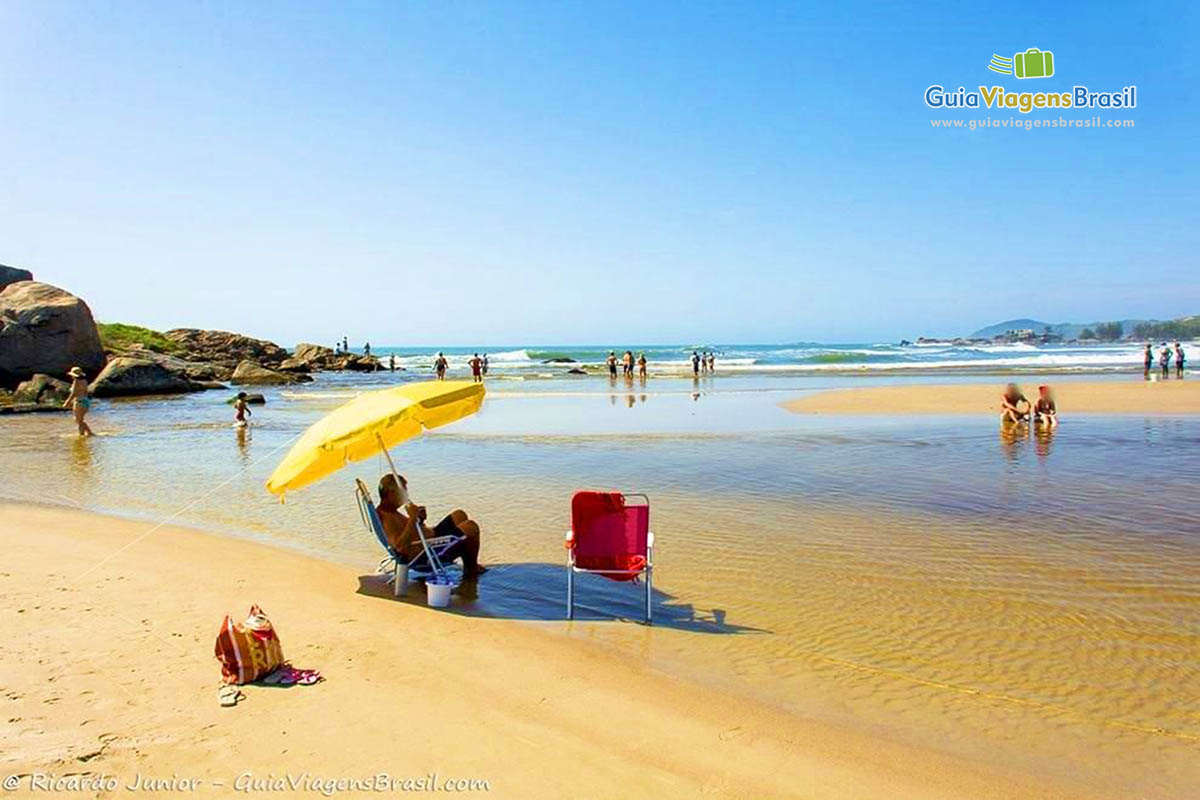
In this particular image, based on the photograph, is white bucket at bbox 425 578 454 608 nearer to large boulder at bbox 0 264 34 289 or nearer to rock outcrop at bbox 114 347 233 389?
rock outcrop at bbox 114 347 233 389

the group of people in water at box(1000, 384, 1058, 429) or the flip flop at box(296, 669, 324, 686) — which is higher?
the group of people in water at box(1000, 384, 1058, 429)

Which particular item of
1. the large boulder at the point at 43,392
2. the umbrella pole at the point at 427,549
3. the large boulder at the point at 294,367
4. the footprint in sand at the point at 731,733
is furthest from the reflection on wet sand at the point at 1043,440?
the large boulder at the point at 294,367

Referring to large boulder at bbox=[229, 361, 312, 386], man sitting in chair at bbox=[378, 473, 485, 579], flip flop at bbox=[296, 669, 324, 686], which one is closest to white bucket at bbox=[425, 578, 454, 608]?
man sitting in chair at bbox=[378, 473, 485, 579]

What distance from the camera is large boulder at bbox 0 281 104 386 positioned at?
1244 inches

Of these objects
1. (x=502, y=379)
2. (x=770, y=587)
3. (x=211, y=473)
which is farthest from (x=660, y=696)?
(x=502, y=379)

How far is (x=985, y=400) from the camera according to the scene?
27625 millimetres

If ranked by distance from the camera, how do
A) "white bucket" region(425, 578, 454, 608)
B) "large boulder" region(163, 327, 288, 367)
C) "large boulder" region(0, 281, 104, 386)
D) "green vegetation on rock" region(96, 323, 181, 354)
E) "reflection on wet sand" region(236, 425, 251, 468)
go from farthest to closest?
"large boulder" region(163, 327, 288, 367) < "green vegetation on rock" region(96, 323, 181, 354) < "large boulder" region(0, 281, 104, 386) < "reflection on wet sand" region(236, 425, 251, 468) < "white bucket" region(425, 578, 454, 608)

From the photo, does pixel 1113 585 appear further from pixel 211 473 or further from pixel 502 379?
pixel 502 379

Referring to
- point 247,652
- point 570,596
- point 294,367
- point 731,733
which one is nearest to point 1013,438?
point 570,596

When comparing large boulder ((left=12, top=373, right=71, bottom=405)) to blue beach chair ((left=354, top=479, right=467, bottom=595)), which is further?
large boulder ((left=12, top=373, right=71, bottom=405))

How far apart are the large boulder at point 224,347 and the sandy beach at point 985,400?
42.7 m

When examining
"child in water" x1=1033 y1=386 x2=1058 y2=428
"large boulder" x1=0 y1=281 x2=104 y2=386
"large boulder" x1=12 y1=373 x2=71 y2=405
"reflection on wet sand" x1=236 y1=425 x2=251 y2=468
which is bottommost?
"reflection on wet sand" x1=236 y1=425 x2=251 y2=468

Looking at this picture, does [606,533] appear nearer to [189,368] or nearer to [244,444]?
[244,444]

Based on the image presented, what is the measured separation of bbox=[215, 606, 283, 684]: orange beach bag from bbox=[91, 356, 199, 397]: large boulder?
108 feet
